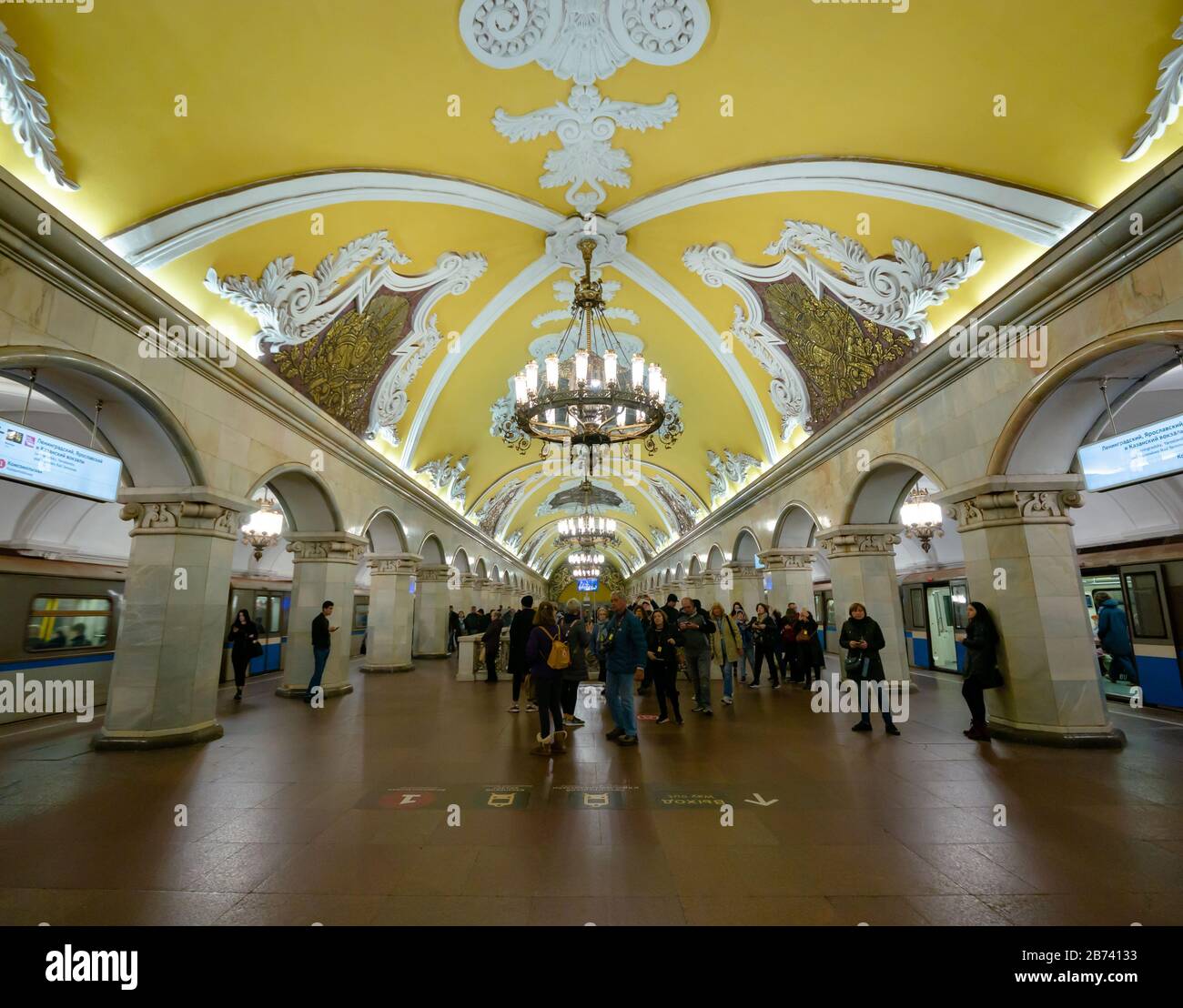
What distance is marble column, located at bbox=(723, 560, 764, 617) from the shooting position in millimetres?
14883

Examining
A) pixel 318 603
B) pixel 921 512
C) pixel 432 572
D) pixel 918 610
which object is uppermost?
pixel 921 512

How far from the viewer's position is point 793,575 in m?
12.1

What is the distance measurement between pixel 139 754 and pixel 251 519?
6.82 metres

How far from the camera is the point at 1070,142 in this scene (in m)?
4.75

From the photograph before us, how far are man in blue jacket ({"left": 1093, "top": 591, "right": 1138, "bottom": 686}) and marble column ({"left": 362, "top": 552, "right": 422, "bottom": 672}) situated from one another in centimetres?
1230

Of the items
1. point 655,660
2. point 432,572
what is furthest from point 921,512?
point 432,572

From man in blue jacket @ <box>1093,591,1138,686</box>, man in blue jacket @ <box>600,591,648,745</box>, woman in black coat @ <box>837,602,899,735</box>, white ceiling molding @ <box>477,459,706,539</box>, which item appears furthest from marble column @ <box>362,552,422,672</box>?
man in blue jacket @ <box>1093,591,1138,686</box>

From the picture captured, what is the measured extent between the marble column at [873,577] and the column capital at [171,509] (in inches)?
353

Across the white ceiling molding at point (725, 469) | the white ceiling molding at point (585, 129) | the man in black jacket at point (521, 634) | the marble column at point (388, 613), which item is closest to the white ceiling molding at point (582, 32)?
the white ceiling molding at point (585, 129)

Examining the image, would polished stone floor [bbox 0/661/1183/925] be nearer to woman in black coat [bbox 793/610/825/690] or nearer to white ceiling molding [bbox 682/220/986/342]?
woman in black coat [bbox 793/610/825/690]

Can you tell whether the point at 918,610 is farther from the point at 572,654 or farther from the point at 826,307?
the point at 572,654

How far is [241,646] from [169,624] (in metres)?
3.59

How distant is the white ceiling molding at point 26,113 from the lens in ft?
13.0
